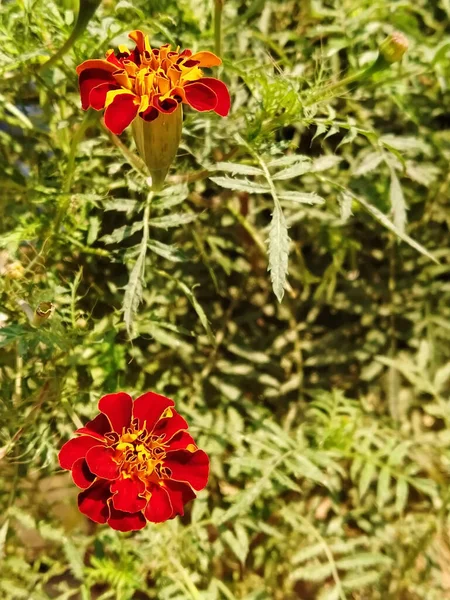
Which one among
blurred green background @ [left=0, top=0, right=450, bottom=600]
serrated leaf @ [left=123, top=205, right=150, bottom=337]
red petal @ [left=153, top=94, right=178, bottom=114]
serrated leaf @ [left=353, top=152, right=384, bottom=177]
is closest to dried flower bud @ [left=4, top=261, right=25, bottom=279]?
blurred green background @ [left=0, top=0, right=450, bottom=600]

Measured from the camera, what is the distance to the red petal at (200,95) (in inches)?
21.3

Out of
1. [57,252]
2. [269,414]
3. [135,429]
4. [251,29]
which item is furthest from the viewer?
[269,414]

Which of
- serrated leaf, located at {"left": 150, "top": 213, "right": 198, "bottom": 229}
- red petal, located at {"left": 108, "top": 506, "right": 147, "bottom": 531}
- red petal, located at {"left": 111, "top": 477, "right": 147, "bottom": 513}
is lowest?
red petal, located at {"left": 108, "top": 506, "right": 147, "bottom": 531}

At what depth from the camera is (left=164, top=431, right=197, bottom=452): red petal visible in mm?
567

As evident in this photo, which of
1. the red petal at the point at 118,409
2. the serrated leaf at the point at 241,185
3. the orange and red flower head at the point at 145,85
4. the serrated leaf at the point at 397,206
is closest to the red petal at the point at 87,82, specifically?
the orange and red flower head at the point at 145,85

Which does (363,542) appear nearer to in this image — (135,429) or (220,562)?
(220,562)

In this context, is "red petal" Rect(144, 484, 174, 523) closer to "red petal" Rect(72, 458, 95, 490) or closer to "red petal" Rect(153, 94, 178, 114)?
"red petal" Rect(72, 458, 95, 490)

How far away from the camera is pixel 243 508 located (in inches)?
29.5

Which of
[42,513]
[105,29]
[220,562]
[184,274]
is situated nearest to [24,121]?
[105,29]

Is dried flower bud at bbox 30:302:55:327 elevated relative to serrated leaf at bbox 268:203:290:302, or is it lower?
lower

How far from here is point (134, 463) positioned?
55 cm

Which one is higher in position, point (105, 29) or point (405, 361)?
point (105, 29)

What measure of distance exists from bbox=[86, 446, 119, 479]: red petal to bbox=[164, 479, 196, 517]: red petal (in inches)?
2.2

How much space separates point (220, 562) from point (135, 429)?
0.42 m
